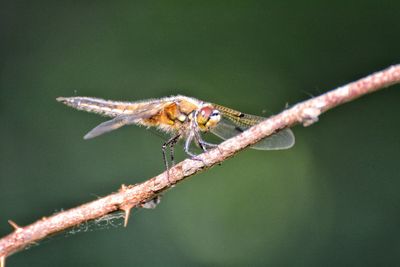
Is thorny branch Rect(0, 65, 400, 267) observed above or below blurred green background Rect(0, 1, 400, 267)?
below

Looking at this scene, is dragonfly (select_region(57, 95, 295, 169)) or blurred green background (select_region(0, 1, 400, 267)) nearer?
dragonfly (select_region(57, 95, 295, 169))

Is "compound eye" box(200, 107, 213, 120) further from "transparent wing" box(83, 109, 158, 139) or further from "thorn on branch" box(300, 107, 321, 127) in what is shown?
"thorn on branch" box(300, 107, 321, 127)

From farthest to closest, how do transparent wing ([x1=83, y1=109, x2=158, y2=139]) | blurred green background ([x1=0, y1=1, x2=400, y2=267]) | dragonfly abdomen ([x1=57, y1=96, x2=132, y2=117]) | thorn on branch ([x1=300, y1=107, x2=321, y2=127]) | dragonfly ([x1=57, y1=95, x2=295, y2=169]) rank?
1. blurred green background ([x1=0, y1=1, x2=400, y2=267])
2. dragonfly abdomen ([x1=57, y1=96, x2=132, y2=117])
3. dragonfly ([x1=57, y1=95, x2=295, y2=169])
4. transparent wing ([x1=83, y1=109, x2=158, y2=139])
5. thorn on branch ([x1=300, y1=107, x2=321, y2=127])

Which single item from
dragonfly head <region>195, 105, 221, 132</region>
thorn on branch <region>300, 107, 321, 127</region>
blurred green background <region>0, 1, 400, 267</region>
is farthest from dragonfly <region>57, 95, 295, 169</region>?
blurred green background <region>0, 1, 400, 267</region>

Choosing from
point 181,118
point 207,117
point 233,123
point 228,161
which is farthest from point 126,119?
point 228,161

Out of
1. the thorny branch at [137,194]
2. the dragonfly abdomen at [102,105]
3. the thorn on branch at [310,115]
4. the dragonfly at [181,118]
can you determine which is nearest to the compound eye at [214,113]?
the dragonfly at [181,118]

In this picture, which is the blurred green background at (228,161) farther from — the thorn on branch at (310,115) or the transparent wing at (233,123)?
the thorn on branch at (310,115)

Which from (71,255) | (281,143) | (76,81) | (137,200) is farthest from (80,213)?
(76,81)

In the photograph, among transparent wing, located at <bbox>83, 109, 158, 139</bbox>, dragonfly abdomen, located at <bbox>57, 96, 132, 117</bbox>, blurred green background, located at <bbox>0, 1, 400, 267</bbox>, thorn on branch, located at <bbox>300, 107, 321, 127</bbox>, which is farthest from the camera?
blurred green background, located at <bbox>0, 1, 400, 267</bbox>
